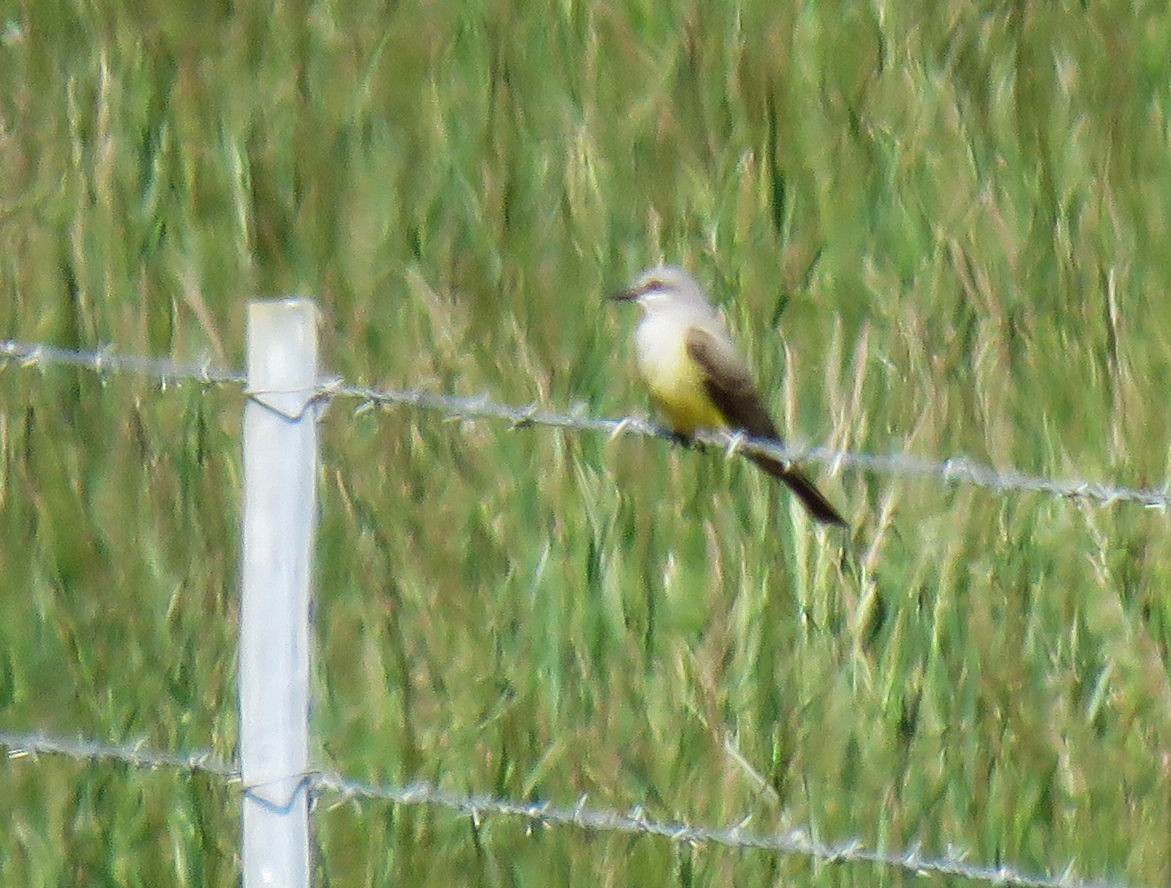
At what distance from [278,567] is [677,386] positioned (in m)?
1.94

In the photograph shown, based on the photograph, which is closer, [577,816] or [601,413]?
[577,816]

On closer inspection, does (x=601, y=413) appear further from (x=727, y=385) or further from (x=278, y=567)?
(x=278, y=567)

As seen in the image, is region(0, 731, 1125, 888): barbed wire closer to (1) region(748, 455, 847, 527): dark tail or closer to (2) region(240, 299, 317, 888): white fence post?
(2) region(240, 299, 317, 888): white fence post

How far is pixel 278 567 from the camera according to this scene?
8.71ft

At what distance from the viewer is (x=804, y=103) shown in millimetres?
4578

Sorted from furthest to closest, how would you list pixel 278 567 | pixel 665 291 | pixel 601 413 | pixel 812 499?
Result: 1. pixel 665 291
2. pixel 601 413
3. pixel 812 499
4. pixel 278 567

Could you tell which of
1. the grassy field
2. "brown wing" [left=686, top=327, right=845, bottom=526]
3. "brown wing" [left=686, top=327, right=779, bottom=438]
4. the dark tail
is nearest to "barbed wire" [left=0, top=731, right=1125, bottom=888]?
the grassy field

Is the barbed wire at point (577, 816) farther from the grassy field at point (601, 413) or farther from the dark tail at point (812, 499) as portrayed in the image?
the dark tail at point (812, 499)

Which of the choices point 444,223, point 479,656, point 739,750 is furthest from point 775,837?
point 444,223

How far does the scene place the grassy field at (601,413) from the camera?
3809 millimetres

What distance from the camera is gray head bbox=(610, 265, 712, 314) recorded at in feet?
14.4

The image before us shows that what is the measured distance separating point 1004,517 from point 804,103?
1011 millimetres

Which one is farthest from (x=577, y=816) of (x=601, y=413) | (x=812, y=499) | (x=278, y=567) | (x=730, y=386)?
(x=730, y=386)

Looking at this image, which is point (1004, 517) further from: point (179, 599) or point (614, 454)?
point (179, 599)
